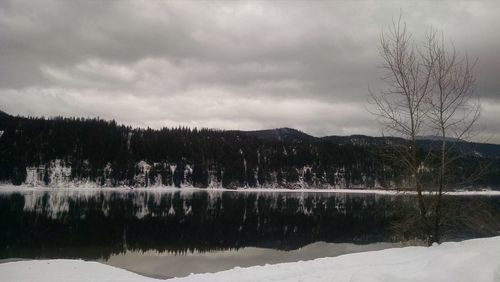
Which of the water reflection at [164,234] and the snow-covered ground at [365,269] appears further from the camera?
the water reflection at [164,234]

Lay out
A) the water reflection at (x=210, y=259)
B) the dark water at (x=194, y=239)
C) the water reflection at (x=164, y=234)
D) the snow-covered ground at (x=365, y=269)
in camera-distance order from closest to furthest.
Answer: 1. the snow-covered ground at (x=365, y=269)
2. the water reflection at (x=210, y=259)
3. the dark water at (x=194, y=239)
4. the water reflection at (x=164, y=234)

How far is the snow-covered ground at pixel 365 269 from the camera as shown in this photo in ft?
32.9

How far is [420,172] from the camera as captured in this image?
60.3ft

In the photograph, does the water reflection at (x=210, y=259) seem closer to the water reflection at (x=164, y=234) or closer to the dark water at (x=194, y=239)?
the dark water at (x=194, y=239)

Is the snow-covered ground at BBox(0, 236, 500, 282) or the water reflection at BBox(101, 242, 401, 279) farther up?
the snow-covered ground at BBox(0, 236, 500, 282)

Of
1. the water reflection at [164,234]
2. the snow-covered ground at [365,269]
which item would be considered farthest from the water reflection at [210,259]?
the snow-covered ground at [365,269]

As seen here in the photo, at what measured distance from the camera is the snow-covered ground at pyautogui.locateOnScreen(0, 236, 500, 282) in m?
10.0

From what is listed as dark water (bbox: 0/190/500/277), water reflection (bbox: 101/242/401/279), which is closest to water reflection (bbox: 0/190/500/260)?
dark water (bbox: 0/190/500/277)

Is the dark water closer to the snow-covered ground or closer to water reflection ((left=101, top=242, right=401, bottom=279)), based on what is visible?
water reflection ((left=101, top=242, right=401, bottom=279))

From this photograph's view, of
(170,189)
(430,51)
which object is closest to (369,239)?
(430,51)

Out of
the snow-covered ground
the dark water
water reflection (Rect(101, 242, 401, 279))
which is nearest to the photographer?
the snow-covered ground

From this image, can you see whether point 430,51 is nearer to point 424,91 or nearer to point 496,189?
point 424,91

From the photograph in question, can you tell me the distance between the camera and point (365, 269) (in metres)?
10.9

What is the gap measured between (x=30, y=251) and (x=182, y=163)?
554ft
